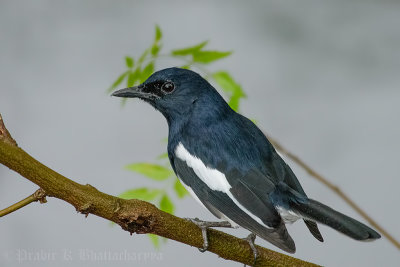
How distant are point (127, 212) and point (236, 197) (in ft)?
0.78

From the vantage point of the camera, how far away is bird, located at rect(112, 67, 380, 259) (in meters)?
0.85

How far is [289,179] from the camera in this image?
964 millimetres

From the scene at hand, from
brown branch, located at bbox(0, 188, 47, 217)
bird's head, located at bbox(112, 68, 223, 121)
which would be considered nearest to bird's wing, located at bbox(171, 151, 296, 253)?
bird's head, located at bbox(112, 68, 223, 121)

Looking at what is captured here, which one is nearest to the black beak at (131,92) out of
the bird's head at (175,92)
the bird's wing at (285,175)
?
the bird's head at (175,92)

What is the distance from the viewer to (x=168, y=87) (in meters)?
0.98

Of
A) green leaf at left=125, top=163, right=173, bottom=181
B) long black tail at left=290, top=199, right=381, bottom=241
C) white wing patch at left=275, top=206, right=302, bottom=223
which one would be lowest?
long black tail at left=290, top=199, right=381, bottom=241

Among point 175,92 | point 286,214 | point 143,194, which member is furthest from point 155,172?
point 286,214

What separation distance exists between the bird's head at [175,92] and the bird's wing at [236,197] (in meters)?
0.11

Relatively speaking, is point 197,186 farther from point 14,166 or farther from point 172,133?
point 14,166

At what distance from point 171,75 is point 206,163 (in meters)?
0.18

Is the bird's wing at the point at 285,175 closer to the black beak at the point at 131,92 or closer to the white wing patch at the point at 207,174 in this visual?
the white wing patch at the point at 207,174

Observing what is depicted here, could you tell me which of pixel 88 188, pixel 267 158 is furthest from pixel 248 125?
pixel 88 188

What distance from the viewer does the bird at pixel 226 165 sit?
850 millimetres

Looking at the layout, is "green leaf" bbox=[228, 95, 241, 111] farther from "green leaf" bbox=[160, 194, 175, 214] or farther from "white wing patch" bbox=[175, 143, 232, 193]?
"green leaf" bbox=[160, 194, 175, 214]
